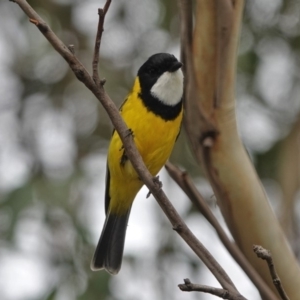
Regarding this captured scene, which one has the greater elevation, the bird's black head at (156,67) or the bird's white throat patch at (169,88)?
the bird's black head at (156,67)

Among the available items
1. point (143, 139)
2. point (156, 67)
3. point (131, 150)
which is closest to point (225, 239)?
point (131, 150)

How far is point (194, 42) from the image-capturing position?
2.12m

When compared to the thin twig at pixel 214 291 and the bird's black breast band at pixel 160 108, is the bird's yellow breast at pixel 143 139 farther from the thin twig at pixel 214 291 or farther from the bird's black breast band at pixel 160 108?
the thin twig at pixel 214 291

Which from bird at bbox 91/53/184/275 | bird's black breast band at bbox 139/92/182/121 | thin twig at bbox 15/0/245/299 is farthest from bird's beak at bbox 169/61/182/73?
thin twig at bbox 15/0/245/299

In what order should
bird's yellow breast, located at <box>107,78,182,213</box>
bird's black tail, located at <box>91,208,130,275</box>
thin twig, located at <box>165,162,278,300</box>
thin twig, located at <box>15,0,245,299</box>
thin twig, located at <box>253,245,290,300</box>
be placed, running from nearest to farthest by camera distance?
thin twig, located at <box>253,245,290,300</box> → thin twig, located at <box>15,0,245,299</box> → thin twig, located at <box>165,162,278,300</box> → bird's yellow breast, located at <box>107,78,182,213</box> → bird's black tail, located at <box>91,208,130,275</box>

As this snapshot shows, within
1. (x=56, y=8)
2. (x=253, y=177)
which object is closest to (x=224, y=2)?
(x=253, y=177)

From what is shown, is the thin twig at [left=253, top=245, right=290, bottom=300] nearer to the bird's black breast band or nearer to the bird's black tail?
the bird's black breast band

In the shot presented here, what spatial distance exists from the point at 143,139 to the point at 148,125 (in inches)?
2.2

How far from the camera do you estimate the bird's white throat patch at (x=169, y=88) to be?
8.61ft

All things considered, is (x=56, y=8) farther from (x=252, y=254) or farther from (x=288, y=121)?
(x=252, y=254)

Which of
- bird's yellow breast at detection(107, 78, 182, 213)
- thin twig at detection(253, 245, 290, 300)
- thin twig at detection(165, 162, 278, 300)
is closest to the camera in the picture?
thin twig at detection(253, 245, 290, 300)

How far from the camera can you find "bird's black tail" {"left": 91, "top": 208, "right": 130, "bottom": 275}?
9.06 feet

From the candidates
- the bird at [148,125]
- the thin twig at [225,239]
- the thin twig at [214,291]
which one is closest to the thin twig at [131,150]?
the thin twig at [214,291]

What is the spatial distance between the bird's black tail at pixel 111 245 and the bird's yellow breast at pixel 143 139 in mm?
A: 303
